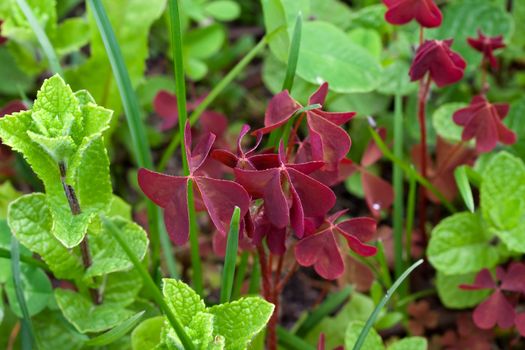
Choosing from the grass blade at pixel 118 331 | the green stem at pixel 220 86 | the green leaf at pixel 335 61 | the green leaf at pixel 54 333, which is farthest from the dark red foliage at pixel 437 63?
the green leaf at pixel 54 333

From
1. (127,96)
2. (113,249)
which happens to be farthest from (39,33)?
(113,249)

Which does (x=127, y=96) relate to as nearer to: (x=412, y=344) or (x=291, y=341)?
(x=291, y=341)

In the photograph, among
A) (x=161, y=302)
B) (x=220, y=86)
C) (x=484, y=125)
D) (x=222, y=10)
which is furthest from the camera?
(x=222, y=10)

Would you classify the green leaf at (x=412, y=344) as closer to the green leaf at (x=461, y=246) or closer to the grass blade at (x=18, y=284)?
the green leaf at (x=461, y=246)

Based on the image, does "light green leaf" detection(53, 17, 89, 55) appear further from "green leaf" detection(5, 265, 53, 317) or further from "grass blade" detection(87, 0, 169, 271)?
"green leaf" detection(5, 265, 53, 317)

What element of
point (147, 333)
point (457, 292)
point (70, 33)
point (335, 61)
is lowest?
point (457, 292)

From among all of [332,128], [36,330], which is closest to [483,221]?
[332,128]

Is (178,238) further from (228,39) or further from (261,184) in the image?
(228,39)
